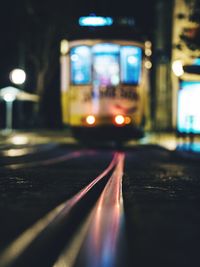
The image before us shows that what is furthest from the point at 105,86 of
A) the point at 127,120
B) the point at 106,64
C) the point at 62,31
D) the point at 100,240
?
the point at 62,31

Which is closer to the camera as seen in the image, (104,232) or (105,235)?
(105,235)

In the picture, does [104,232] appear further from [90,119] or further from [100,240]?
[90,119]

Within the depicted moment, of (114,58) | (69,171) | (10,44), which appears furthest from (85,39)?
(10,44)

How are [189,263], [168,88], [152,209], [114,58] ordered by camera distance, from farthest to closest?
[168,88] < [114,58] < [152,209] < [189,263]

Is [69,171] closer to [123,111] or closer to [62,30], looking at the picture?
[123,111]

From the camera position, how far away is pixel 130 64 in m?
19.9

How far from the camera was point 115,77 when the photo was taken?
19.8 meters

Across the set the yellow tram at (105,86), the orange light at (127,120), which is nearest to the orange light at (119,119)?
the yellow tram at (105,86)

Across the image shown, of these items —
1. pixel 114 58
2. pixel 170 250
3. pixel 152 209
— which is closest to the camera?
pixel 170 250

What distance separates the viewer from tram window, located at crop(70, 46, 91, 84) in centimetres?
1988

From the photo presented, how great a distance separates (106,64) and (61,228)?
49.0 ft

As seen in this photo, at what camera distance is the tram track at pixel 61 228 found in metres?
4.02

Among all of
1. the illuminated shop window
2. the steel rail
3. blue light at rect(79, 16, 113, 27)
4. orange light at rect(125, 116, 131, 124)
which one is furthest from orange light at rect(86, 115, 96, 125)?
the steel rail

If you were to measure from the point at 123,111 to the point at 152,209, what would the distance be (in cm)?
1331
